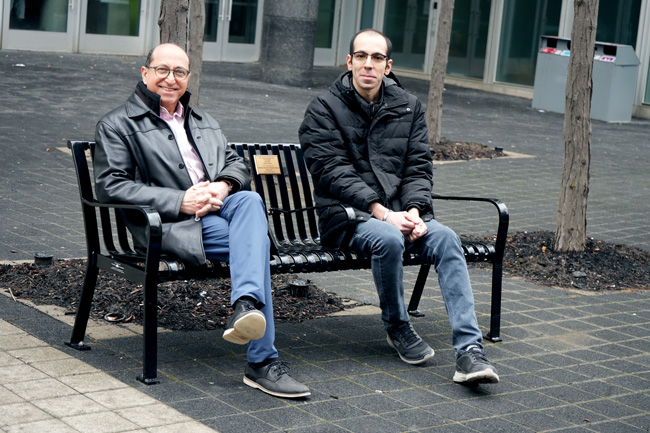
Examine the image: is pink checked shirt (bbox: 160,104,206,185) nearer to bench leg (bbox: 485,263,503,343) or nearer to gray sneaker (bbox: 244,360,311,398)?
gray sneaker (bbox: 244,360,311,398)

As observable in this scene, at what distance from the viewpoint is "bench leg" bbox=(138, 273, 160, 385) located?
14.3ft

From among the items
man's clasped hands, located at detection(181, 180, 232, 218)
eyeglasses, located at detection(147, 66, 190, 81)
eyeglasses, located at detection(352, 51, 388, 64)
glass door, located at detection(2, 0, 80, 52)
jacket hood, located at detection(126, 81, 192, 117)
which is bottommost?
man's clasped hands, located at detection(181, 180, 232, 218)

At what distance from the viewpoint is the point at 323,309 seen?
5.84m

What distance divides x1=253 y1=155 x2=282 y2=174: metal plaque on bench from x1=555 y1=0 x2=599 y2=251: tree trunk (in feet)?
9.48

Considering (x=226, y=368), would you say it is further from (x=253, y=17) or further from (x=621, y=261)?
(x=253, y=17)

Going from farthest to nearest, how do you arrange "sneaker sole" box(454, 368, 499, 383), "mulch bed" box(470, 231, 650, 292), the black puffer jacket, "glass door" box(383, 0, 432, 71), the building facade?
Answer: "glass door" box(383, 0, 432, 71) → the building facade → "mulch bed" box(470, 231, 650, 292) → the black puffer jacket → "sneaker sole" box(454, 368, 499, 383)

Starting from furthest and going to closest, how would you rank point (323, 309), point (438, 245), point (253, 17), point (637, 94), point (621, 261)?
point (253, 17)
point (637, 94)
point (621, 261)
point (323, 309)
point (438, 245)

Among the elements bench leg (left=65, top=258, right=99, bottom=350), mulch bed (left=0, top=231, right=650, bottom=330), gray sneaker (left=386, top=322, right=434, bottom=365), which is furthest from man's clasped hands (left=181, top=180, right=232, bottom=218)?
gray sneaker (left=386, top=322, right=434, bottom=365)

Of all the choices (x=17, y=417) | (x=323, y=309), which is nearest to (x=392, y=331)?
(x=323, y=309)

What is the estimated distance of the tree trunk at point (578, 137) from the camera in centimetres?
745

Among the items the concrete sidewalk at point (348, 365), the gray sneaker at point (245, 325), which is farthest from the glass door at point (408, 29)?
the gray sneaker at point (245, 325)

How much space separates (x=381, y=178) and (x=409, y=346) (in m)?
0.94

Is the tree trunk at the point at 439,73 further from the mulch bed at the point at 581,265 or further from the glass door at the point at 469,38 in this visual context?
the glass door at the point at 469,38

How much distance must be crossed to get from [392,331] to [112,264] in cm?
144
